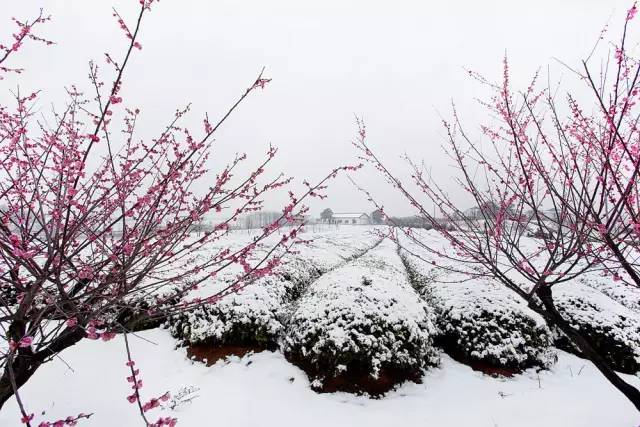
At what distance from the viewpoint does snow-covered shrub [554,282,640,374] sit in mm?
5508

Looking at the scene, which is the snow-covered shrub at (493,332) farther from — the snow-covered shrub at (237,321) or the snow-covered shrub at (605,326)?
the snow-covered shrub at (237,321)

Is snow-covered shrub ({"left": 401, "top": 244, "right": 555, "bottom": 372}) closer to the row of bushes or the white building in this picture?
the row of bushes

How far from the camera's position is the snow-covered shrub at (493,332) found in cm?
536

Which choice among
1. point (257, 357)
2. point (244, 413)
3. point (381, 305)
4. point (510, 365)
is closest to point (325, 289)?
point (381, 305)

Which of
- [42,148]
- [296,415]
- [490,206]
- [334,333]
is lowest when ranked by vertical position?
[296,415]

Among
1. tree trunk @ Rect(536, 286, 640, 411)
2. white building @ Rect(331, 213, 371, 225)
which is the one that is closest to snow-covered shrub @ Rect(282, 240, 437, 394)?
tree trunk @ Rect(536, 286, 640, 411)

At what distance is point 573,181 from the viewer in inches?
96.7

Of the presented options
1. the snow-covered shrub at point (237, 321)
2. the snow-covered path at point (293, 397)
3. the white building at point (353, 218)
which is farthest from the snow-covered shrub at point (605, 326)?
the white building at point (353, 218)

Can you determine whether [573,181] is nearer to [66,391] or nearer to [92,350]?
[66,391]

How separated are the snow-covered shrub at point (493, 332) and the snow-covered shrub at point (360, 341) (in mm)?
630

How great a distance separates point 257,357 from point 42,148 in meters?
4.41

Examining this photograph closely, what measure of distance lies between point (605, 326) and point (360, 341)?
456 cm

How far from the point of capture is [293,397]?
15.3 feet

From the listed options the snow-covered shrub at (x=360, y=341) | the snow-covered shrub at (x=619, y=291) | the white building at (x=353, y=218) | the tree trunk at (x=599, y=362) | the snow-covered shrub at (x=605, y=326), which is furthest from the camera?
the white building at (x=353, y=218)
